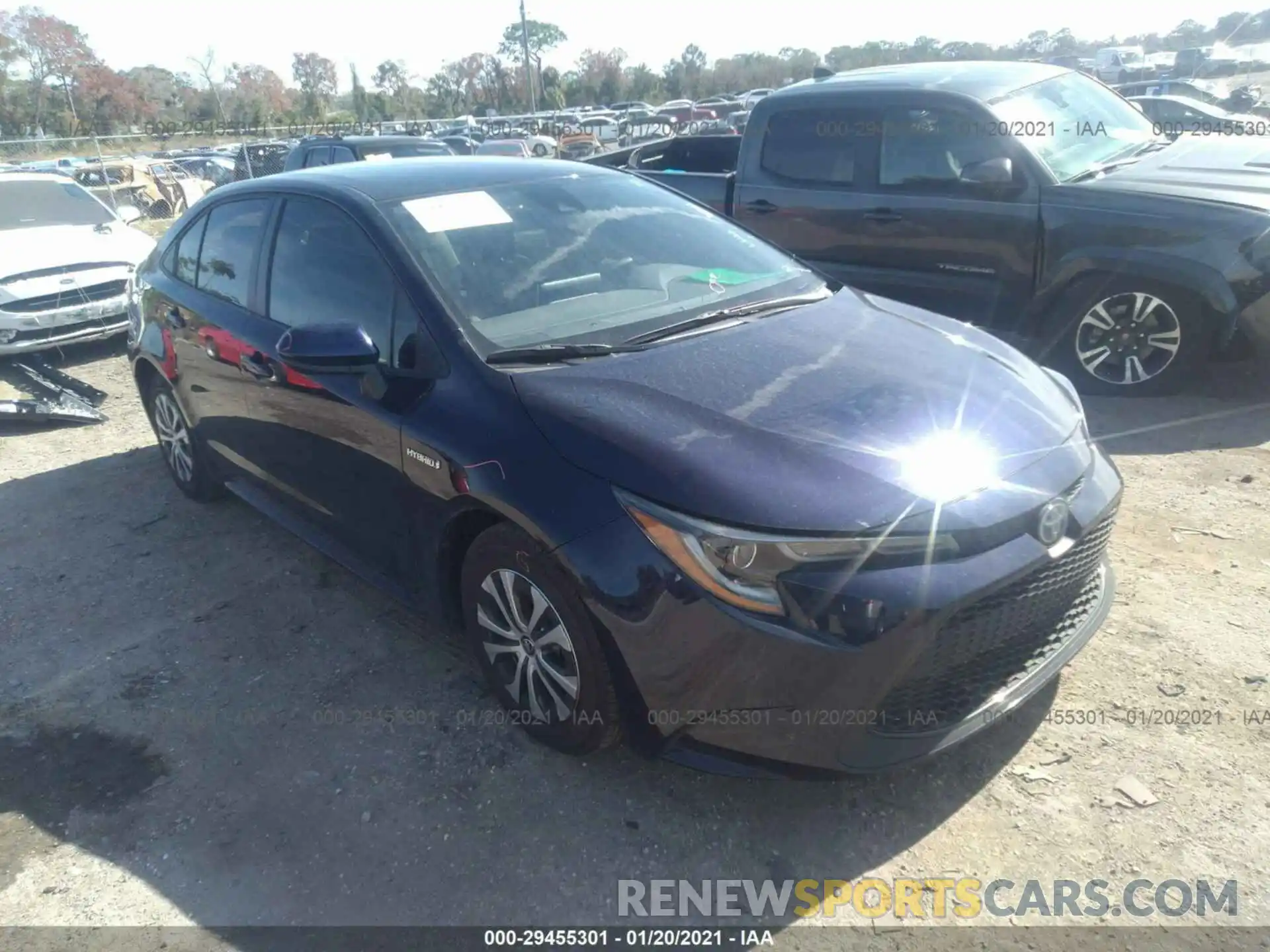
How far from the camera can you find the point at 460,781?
284 cm

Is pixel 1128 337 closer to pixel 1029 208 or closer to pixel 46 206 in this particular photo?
pixel 1029 208

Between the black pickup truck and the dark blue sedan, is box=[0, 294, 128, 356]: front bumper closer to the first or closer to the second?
the dark blue sedan

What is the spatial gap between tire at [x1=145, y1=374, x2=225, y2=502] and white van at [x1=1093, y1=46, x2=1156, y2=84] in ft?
116

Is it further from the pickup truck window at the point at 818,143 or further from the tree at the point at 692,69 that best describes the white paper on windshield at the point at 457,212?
the tree at the point at 692,69

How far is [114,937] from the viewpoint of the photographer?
240 cm

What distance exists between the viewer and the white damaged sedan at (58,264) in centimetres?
759

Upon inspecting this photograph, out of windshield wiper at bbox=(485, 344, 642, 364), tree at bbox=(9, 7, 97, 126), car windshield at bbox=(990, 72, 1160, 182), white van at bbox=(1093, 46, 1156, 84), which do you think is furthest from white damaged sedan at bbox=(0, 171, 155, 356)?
tree at bbox=(9, 7, 97, 126)

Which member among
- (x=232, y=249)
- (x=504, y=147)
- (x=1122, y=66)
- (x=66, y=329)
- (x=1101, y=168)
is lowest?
(x=66, y=329)

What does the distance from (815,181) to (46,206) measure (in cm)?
747

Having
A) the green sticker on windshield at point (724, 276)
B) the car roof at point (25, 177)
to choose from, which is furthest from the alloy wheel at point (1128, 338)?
the car roof at point (25, 177)

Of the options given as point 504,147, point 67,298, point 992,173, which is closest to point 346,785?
point 992,173

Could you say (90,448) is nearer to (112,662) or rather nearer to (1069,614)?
(112,662)

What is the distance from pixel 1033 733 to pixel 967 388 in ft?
3.58

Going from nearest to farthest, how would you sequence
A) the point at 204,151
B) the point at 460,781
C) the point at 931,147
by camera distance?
the point at 460,781 < the point at 931,147 < the point at 204,151
